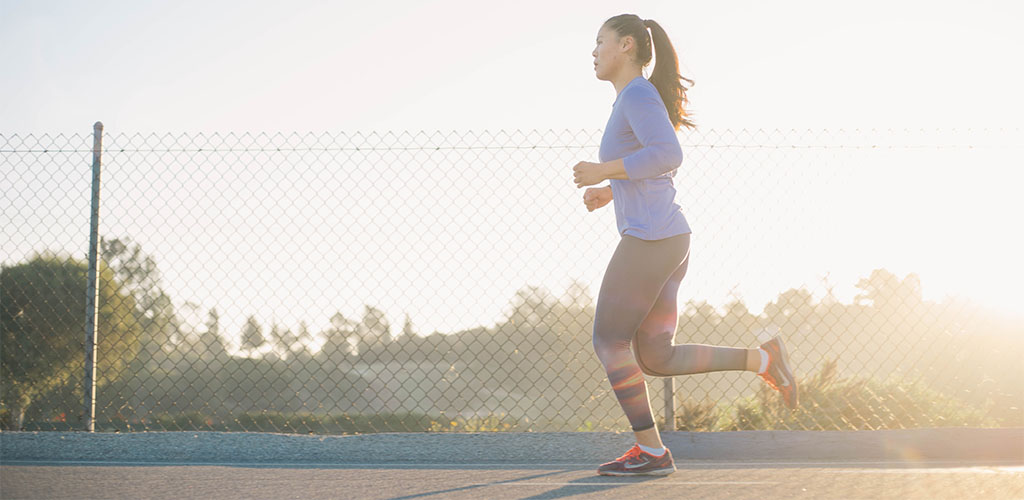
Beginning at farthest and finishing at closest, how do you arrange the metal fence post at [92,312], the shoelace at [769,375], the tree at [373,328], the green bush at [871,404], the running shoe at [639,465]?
the green bush at [871,404], the tree at [373,328], the metal fence post at [92,312], the shoelace at [769,375], the running shoe at [639,465]

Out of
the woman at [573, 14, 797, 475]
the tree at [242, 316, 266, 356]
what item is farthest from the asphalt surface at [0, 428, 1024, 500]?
the tree at [242, 316, 266, 356]

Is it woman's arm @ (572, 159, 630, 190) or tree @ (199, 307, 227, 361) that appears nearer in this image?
woman's arm @ (572, 159, 630, 190)

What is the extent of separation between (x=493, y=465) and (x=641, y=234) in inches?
52.2

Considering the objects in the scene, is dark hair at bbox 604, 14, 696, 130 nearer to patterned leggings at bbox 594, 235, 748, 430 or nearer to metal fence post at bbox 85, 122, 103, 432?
patterned leggings at bbox 594, 235, 748, 430

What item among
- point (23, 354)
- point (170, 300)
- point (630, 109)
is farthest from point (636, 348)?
point (23, 354)

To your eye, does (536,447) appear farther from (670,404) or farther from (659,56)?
(659,56)


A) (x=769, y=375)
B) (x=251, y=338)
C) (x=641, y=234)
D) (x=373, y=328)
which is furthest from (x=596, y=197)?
(x=251, y=338)

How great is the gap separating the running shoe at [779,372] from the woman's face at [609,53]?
4.04ft

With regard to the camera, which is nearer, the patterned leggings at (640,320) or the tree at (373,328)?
the patterned leggings at (640,320)

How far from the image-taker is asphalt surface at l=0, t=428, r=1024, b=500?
105 inches

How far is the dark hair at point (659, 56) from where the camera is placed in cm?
300

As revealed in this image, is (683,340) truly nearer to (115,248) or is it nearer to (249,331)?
(249,331)

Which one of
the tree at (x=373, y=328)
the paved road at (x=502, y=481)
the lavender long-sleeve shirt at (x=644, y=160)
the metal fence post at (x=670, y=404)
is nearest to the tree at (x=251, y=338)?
the tree at (x=373, y=328)

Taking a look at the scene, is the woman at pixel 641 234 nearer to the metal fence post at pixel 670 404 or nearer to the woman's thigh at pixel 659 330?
the woman's thigh at pixel 659 330
